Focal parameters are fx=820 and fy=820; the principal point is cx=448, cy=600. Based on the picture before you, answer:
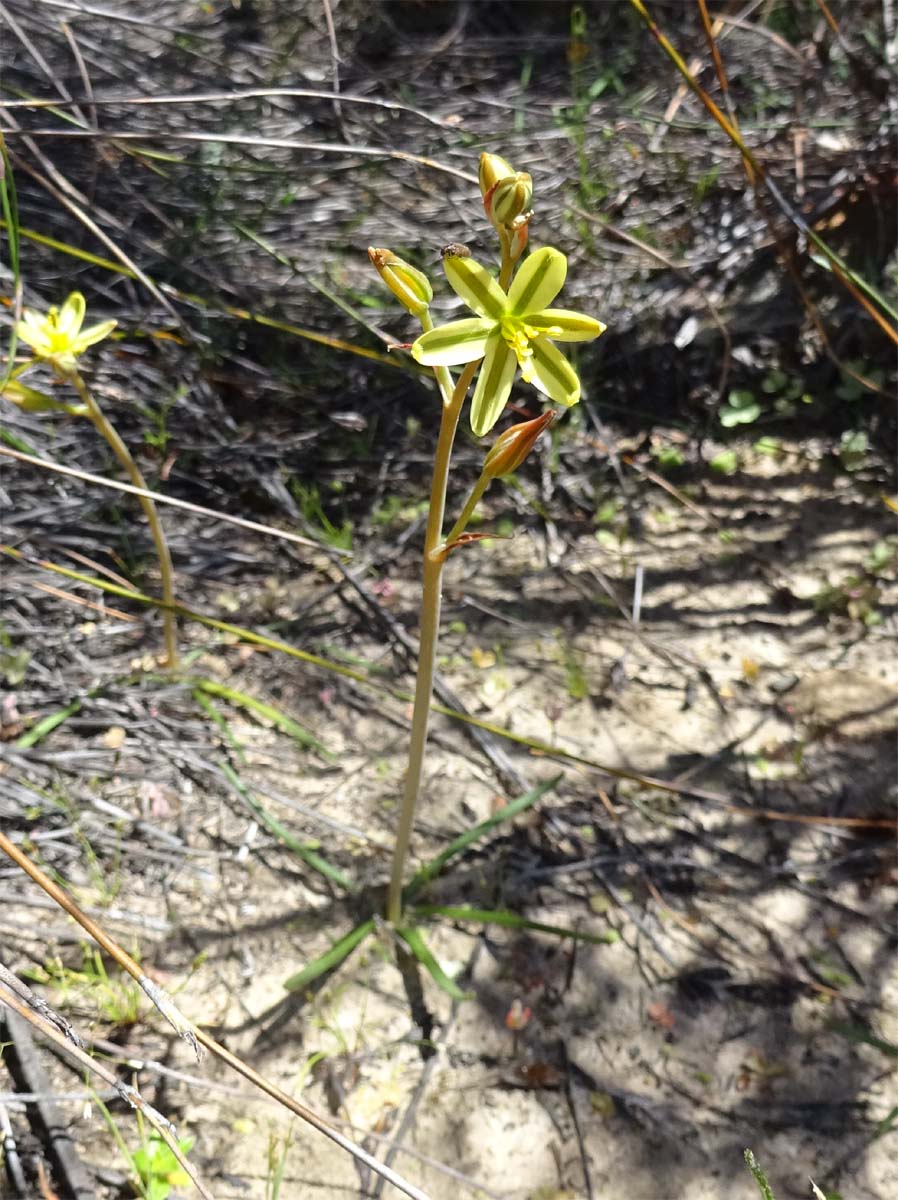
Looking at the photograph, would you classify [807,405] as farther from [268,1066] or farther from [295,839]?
[268,1066]

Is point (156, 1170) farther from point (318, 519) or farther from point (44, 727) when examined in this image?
point (318, 519)

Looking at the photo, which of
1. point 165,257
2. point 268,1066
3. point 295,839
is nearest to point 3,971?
point 268,1066

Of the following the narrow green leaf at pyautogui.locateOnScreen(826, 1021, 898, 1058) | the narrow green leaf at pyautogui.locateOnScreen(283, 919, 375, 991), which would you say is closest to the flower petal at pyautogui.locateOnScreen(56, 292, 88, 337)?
the narrow green leaf at pyautogui.locateOnScreen(283, 919, 375, 991)

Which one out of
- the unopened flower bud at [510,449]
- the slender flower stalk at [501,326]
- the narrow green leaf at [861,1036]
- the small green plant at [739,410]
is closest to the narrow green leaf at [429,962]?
the narrow green leaf at [861,1036]

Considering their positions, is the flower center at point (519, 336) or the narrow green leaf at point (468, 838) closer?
the flower center at point (519, 336)

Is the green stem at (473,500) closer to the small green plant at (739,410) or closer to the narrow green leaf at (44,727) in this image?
the narrow green leaf at (44,727)

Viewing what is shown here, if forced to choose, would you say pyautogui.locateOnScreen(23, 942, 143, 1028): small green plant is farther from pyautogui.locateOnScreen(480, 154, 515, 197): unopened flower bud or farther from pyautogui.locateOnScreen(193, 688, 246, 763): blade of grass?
pyautogui.locateOnScreen(480, 154, 515, 197): unopened flower bud

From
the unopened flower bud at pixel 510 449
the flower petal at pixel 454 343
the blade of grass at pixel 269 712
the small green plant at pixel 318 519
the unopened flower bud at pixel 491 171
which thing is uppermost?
the unopened flower bud at pixel 491 171
